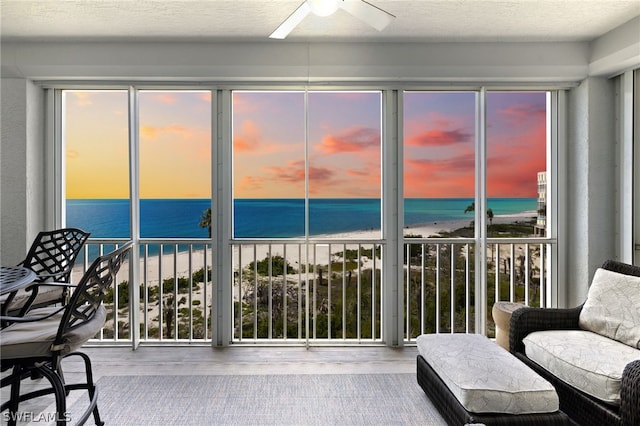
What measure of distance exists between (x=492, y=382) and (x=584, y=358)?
606mm

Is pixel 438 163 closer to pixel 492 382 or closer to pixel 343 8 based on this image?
pixel 343 8

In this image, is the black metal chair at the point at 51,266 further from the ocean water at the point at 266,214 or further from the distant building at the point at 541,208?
the distant building at the point at 541,208

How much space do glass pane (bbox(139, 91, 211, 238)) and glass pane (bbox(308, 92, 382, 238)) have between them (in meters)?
1.02

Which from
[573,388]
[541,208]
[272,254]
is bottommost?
[573,388]

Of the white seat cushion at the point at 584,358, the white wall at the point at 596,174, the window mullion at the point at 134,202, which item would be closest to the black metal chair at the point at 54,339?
the window mullion at the point at 134,202

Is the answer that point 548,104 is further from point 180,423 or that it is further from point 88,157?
point 88,157

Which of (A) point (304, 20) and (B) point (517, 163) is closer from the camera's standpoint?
(A) point (304, 20)

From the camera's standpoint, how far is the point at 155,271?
368 centimetres

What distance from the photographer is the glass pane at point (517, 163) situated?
11.6 ft

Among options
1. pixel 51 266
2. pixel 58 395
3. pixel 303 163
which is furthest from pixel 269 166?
pixel 58 395

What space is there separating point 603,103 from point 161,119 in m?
3.99

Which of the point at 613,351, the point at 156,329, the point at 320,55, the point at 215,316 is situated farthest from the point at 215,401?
the point at 320,55

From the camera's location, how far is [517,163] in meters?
3.57

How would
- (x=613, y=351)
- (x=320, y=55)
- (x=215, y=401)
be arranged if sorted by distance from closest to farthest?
(x=613, y=351)
(x=215, y=401)
(x=320, y=55)
